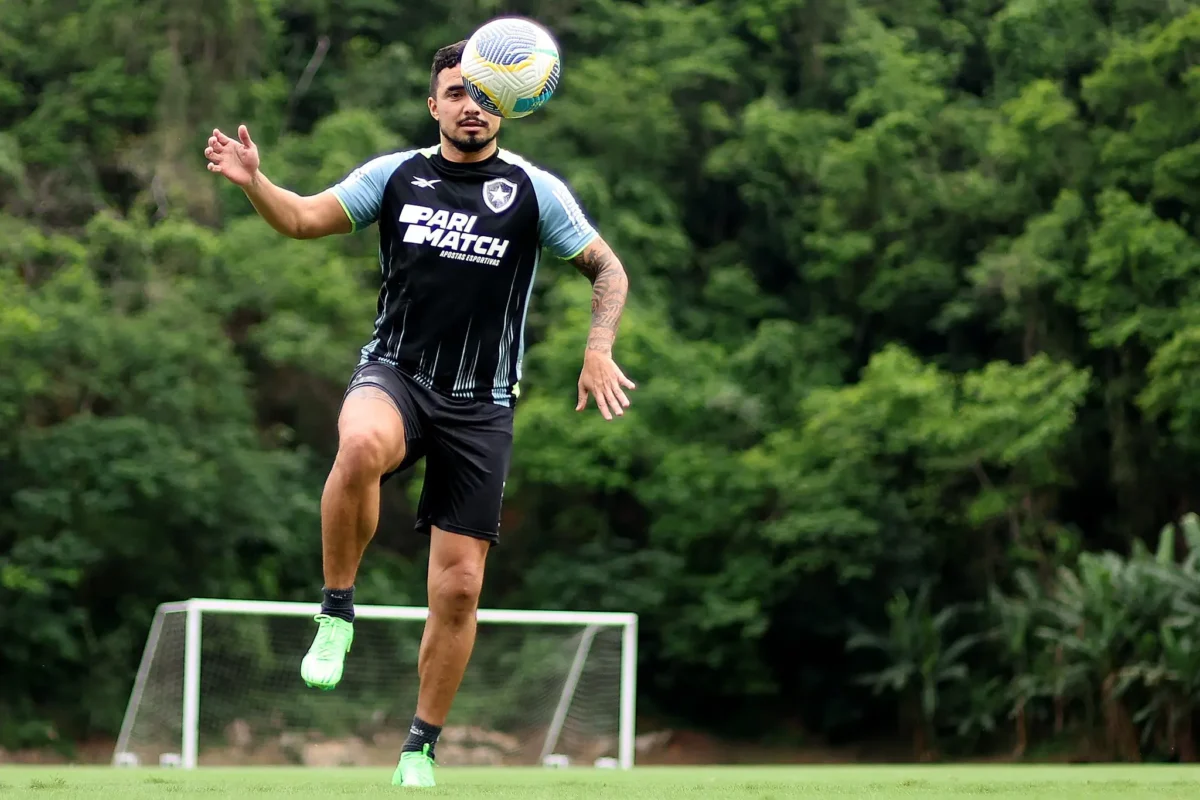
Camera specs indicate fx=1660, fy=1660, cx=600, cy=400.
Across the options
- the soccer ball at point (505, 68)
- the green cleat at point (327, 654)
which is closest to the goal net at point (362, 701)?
the green cleat at point (327, 654)

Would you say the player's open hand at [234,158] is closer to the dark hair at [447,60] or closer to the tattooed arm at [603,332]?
the dark hair at [447,60]

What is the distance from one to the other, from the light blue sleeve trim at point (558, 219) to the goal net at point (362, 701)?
431 inches

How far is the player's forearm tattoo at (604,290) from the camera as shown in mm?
5949

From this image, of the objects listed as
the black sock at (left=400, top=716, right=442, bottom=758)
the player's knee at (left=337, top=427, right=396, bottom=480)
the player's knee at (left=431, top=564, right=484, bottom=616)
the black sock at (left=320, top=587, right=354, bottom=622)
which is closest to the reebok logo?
the player's knee at (left=337, top=427, right=396, bottom=480)

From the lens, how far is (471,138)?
230 inches

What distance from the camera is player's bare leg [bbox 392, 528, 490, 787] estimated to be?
19.4 ft

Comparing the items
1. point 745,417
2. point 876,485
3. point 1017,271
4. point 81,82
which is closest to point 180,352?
point 81,82

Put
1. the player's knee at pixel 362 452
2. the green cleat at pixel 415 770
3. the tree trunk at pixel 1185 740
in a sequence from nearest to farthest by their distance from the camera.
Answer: the player's knee at pixel 362 452 < the green cleat at pixel 415 770 < the tree trunk at pixel 1185 740

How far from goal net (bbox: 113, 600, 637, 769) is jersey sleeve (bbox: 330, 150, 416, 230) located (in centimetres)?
1123

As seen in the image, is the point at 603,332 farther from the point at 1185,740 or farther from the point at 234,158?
the point at 1185,740

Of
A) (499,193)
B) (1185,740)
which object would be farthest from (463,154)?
(1185,740)

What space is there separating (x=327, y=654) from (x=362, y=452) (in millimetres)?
717

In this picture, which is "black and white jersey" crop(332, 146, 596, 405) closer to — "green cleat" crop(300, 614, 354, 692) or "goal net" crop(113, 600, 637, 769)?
"green cleat" crop(300, 614, 354, 692)

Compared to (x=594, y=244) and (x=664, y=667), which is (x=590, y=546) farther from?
(x=594, y=244)
